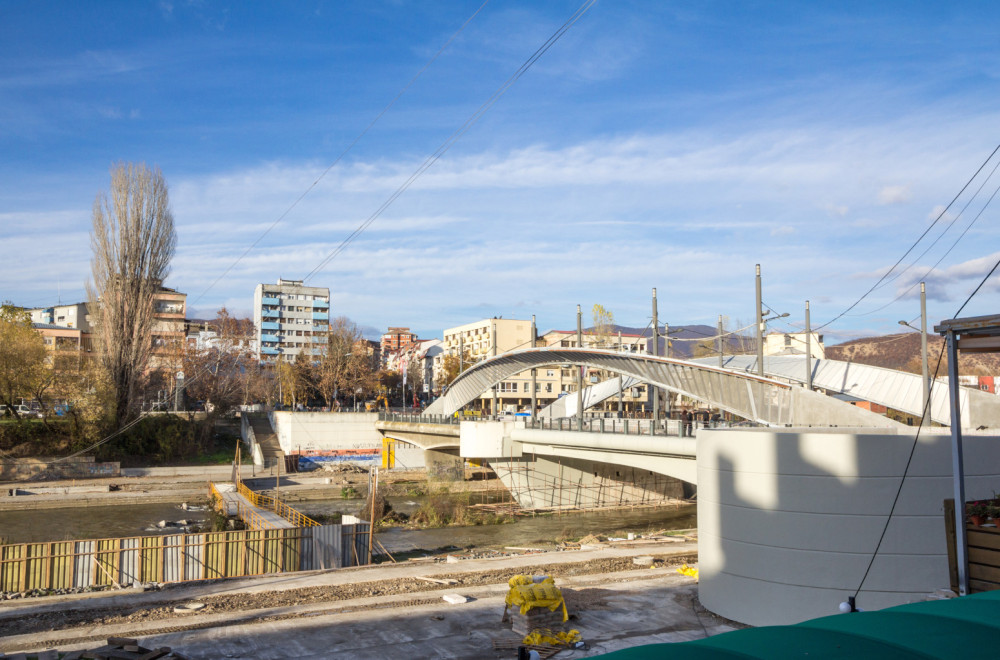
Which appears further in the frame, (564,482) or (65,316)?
(65,316)

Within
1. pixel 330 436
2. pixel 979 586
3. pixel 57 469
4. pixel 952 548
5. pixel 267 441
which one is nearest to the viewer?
pixel 979 586

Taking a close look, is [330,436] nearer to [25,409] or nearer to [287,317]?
[25,409]

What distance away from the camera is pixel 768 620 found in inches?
637

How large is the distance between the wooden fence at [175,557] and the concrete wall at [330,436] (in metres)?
34.1

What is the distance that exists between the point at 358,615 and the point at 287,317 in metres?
117

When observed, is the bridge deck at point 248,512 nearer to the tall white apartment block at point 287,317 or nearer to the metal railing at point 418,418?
the metal railing at point 418,418

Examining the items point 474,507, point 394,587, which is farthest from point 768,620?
point 474,507

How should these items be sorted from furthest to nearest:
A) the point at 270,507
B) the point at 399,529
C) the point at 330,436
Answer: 1. the point at 330,436
2. the point at 270,507
3. the point at 399,529

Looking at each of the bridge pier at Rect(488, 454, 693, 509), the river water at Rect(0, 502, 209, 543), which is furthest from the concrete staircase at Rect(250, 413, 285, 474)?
the bridge pier at Rect(488, 454, 693, 509)

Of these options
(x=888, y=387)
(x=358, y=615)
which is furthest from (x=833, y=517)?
(x=888, y=387)

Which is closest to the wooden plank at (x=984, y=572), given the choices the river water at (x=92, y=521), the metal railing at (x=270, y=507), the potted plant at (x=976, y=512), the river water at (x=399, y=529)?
the potted plant at (x=976, y=512)

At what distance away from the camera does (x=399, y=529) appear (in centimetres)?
3750

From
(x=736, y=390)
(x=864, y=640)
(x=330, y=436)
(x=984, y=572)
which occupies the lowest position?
(x=330, y=436)

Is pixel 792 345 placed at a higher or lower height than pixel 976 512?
higher
